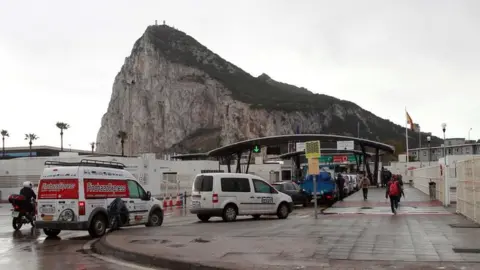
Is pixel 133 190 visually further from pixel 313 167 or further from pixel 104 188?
pixel 313 167

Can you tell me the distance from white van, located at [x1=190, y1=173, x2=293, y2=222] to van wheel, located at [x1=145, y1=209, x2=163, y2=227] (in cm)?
229

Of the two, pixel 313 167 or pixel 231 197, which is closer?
pixel 313 167

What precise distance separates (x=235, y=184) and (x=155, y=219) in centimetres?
401

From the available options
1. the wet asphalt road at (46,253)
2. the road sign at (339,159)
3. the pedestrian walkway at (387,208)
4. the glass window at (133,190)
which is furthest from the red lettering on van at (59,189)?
the road sign at (339,159)

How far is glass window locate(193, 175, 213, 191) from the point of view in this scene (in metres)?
21.1

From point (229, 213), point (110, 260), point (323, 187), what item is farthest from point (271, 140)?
point (110, 260)

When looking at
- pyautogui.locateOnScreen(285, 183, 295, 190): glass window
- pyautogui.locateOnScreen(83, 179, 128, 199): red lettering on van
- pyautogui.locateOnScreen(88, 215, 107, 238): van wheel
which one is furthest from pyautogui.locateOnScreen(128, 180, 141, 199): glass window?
pyautogui.locateOnScreen(285, 183, 295, 190): glass window

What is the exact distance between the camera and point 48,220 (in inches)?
620

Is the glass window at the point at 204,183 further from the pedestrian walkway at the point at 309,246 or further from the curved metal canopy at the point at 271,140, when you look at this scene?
the curved metal canopy at the point at 271,140

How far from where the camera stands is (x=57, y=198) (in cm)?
1571

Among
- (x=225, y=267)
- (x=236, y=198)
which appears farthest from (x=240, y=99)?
(x=225, y=267)

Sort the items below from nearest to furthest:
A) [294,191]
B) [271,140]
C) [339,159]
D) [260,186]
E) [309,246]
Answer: [309,246], [260,186], [294,191], [271,140], [339,159]

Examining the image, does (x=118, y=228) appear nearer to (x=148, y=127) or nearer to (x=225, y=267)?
(x=225, y=267)

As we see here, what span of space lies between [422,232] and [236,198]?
810cm
